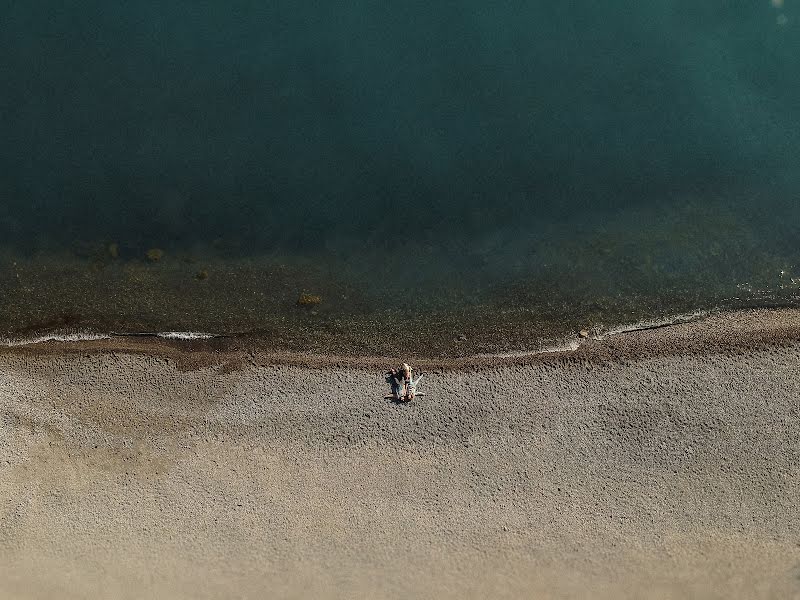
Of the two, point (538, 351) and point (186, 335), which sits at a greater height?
point (186, 335)

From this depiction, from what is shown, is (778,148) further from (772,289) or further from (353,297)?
(353,297)

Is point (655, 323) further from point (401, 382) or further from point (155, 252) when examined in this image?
point (155, 252)

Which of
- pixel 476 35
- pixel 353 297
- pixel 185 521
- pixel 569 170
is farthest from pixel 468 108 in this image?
pixel 185 521

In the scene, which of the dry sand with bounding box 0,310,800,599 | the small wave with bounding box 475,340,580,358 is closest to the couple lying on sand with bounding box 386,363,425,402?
the dry sand with bounding box 0,310,800,599

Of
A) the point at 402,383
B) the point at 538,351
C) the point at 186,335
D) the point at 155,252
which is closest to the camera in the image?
the point at 402,383

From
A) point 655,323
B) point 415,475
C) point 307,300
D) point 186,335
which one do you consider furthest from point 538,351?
point 186,335

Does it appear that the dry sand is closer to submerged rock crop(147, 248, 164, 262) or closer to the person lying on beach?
the person lying on beach
